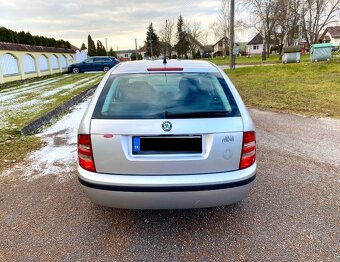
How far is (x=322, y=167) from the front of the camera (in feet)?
13.2

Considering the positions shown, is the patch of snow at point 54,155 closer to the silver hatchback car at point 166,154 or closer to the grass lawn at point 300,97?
the silver hatchback car at point 166,154

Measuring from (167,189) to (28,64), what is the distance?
20.1 m

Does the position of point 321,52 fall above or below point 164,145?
above

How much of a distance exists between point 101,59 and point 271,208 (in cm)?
2673

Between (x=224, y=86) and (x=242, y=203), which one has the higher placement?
(x=224, y=86)

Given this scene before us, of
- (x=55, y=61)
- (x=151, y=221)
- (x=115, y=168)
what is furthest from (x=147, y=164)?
(x=55, y=61)

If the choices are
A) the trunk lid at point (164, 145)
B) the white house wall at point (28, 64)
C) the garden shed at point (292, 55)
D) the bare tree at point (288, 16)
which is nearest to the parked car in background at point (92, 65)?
the white house wall at point (28, 64)

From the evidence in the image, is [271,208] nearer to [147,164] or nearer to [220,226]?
[220,226]

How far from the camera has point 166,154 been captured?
7.66ft

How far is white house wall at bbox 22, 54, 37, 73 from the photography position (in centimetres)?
1841

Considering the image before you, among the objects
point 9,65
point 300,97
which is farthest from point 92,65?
point 300,97

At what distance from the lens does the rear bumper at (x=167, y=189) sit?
231cm

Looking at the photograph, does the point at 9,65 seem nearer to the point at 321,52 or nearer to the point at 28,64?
the point at 28,64

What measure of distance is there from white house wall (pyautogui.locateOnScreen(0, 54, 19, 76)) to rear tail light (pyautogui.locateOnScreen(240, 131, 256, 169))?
1660 centimetres
